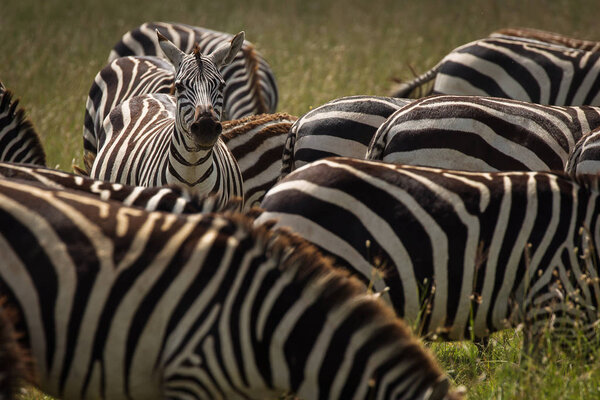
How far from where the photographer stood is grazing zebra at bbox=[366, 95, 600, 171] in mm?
5551

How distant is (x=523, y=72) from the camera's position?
8000 mm

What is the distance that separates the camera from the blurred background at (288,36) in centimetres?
1212

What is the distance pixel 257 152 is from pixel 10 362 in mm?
4695

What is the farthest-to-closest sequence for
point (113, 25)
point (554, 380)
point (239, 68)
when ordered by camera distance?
point (113, 25) → point (239, 68) → point (554, 380)

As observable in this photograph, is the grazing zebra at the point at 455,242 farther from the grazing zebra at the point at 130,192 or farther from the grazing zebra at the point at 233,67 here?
the grazing zebra at the point at 233,67

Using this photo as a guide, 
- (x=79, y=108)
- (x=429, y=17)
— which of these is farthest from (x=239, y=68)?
(x=429, y=17)

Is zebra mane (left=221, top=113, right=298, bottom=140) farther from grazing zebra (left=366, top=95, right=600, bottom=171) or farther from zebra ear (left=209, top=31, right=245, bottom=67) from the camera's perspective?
grazing zebra (left=366, top=95, right=600, bottom=171)

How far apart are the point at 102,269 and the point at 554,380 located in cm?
207

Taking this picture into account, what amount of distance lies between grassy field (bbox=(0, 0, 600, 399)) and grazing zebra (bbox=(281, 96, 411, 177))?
3.88 metres

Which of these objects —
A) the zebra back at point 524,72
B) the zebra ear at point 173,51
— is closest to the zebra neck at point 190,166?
the zebra ear at point 173,51

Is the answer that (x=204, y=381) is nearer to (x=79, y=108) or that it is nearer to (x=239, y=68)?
(x=239, y=68)

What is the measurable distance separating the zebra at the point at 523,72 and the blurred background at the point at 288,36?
3.71 metres

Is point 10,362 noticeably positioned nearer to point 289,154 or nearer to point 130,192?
→ point 130,192

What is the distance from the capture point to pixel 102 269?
2.98 meters
